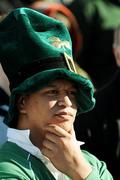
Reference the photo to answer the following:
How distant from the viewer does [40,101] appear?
11.5 feet

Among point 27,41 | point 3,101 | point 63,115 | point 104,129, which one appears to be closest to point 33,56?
point 27,41

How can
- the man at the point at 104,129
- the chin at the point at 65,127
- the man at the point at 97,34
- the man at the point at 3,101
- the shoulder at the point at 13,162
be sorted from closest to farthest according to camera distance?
the shoulder at the point at 13,162 < the chin at the point at 65,127 < the man at the point at 3,101 < the man at the point at 104,129 < the man at the point at 97,34

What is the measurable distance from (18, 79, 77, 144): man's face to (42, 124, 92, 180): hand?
Result: 39mm

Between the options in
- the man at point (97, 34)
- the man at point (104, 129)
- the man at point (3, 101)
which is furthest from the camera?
the man at point (97, 34)

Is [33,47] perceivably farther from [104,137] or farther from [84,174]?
[104,137]

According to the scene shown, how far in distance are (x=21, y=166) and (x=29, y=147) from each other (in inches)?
5.1

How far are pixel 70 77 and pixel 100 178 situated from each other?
517 millimetres

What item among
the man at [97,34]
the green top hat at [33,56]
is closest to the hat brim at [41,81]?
the green top hat at [33,56]

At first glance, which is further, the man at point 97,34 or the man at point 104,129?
the man at point 97,34

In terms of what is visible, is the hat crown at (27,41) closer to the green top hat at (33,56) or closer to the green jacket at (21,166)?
the green top hat at (33,56)

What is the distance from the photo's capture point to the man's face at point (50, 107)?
3.47 m

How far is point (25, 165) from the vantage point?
3455 millimetres

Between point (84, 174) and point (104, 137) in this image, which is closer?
point (84, 174)

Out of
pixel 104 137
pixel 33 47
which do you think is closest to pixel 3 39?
pixel 33 47
